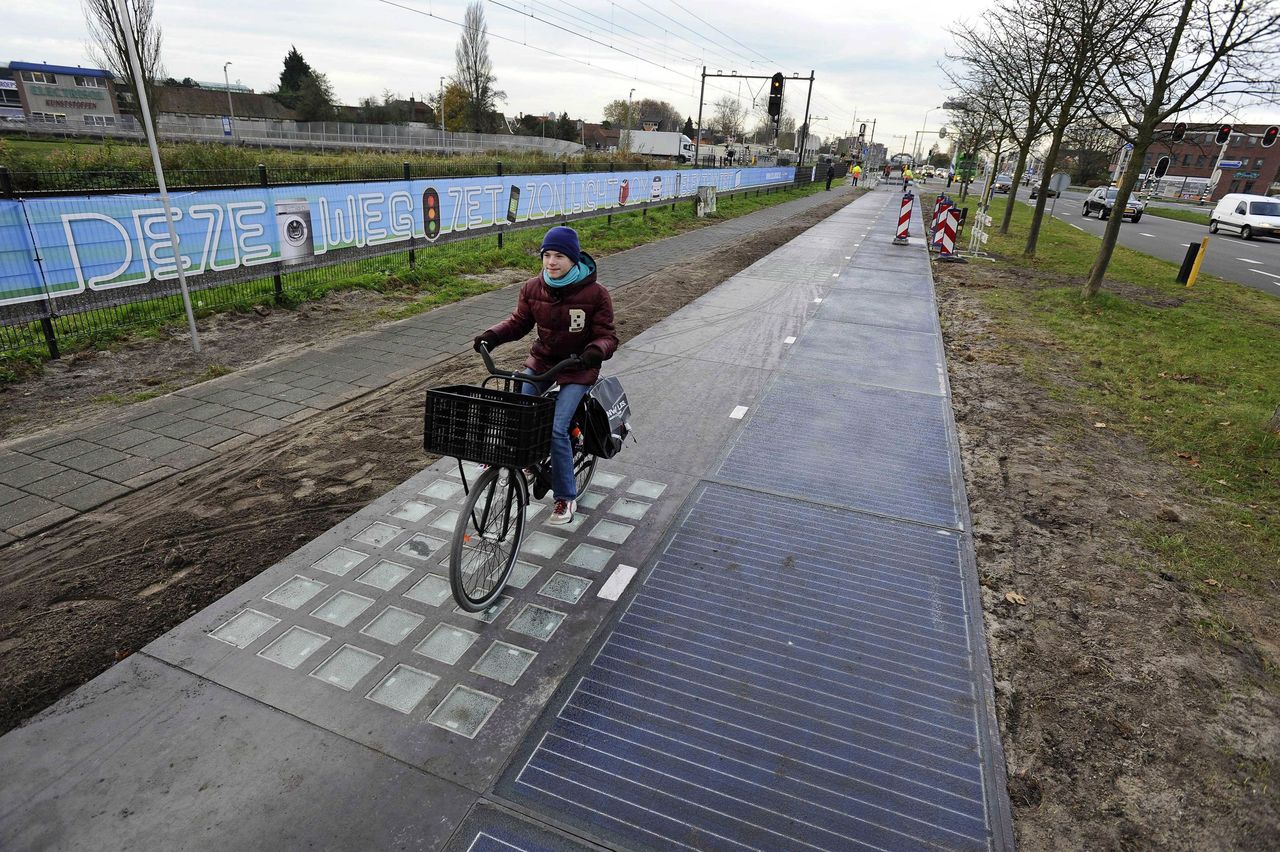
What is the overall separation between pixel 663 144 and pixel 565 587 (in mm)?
83464

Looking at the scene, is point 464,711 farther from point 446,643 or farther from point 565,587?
point 565,587

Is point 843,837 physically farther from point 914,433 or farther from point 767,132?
point 767,132

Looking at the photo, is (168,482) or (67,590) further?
(168,482)

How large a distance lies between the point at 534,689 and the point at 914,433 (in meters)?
4.57

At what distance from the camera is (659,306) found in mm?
10719

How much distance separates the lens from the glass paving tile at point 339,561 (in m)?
3.85

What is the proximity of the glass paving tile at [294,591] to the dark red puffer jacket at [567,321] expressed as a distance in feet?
5.56

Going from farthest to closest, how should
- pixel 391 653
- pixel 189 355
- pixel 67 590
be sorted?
1. pixel 189 355
2. pixel 67 590
3. pixel 391 653

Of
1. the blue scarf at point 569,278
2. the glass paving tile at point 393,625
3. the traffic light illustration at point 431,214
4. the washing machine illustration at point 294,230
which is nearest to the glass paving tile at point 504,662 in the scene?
the glass paving tile at point 393,625

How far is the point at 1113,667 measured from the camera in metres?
3.43

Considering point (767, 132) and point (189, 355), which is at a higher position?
point (767, 132)

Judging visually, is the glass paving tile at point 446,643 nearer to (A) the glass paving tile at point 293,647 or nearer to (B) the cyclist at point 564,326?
(A) the glass paving tile at point 293,647

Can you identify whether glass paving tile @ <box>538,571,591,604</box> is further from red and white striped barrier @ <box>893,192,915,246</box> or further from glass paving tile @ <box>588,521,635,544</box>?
red and white striped barrier @ <box>893,192,915,246</box>

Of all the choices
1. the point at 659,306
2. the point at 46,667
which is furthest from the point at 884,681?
the point at 659,306
